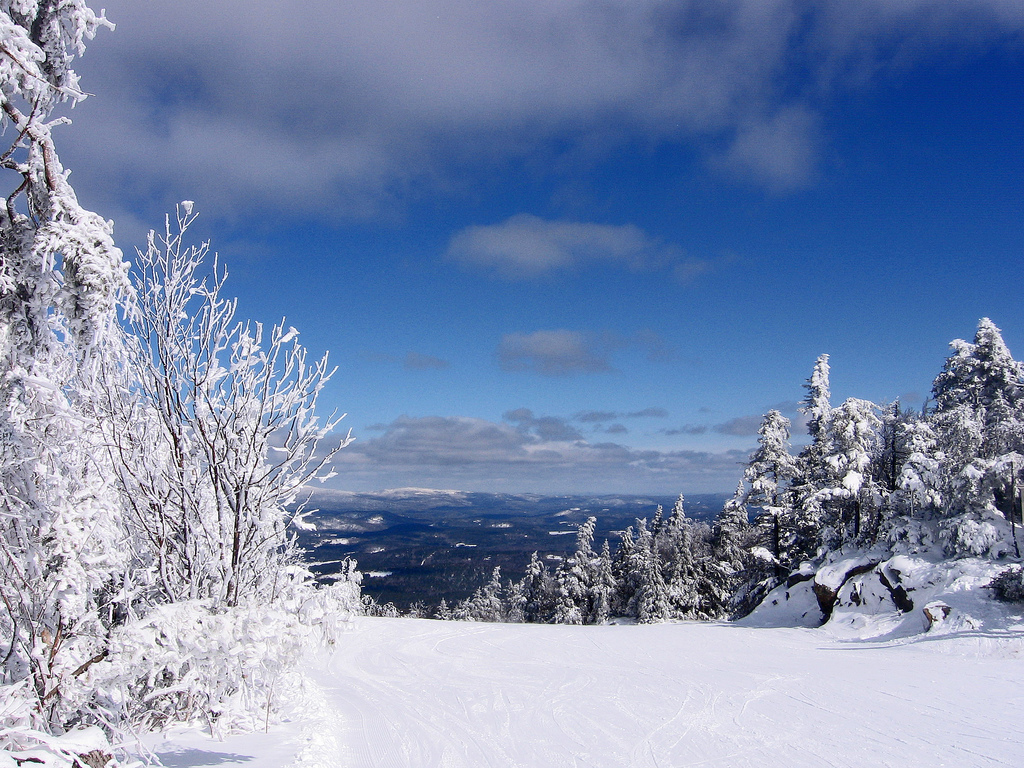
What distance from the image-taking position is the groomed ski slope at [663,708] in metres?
7.22

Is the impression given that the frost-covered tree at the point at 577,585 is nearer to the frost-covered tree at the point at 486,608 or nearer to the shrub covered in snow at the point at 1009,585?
the frost-covered tree at the point at 486,608

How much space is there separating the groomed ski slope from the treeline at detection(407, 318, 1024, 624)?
5.10m

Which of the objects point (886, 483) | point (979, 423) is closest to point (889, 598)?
point (979, 423)

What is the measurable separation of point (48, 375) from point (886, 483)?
1063 inches

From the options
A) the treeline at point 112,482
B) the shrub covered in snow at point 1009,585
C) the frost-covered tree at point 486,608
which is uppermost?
the treeline at point 112,482

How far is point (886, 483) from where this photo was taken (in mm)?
23109

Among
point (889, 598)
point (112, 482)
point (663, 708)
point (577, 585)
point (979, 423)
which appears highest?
point (979, 423)

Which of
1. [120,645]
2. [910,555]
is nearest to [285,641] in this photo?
[120,645]

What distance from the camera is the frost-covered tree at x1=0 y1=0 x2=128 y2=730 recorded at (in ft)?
14.0

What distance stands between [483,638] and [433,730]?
9.38 metres

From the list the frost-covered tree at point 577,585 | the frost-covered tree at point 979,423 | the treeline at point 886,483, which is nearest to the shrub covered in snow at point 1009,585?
the treeline at point 886,483

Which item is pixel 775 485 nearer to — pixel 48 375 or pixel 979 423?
pixel 979 423

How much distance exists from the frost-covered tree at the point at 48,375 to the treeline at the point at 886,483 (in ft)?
61.3

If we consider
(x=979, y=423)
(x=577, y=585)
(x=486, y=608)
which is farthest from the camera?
(x=486, y=608)
